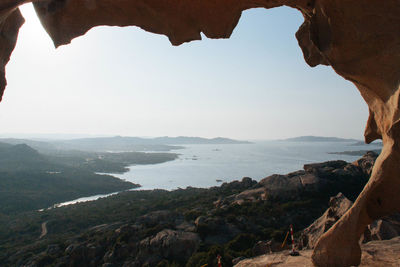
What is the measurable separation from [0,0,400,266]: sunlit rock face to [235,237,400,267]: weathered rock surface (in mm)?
1712

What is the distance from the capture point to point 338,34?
19.5 feet

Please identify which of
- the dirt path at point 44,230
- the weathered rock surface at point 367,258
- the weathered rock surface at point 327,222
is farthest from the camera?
the dirt path at point 44,230

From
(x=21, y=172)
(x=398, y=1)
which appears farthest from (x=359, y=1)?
(x=21, y=172)

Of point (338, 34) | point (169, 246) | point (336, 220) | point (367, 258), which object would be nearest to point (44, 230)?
point (169, 246)

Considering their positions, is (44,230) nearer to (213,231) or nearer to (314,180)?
(213,231)

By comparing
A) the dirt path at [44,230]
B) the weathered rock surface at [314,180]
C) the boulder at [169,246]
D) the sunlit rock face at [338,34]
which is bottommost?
the dirt path at [44,230]

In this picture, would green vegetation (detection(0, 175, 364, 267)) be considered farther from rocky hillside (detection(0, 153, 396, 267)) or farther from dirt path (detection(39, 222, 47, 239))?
dirt path (detection(39, 222, 47, 239))

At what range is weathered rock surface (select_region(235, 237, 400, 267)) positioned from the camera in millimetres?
6355

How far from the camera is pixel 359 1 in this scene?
550 centimetres

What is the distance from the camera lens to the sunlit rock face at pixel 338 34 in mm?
5234

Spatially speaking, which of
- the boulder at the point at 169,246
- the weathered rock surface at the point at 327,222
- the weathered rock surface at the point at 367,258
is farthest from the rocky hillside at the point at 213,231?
the weathered rock surface at the point at 367,258

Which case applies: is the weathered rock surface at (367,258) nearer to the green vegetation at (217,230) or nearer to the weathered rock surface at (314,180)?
the green vegetation at (217,230)

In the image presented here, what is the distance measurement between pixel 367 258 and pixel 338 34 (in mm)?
5786

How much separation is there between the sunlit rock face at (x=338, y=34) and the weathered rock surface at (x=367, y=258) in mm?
1712
